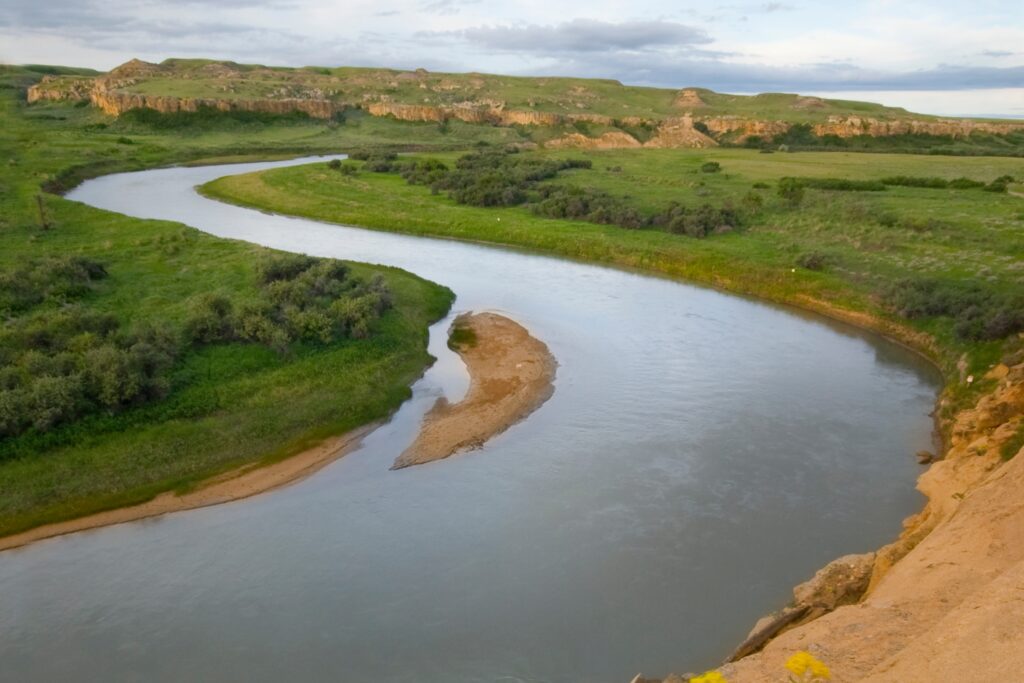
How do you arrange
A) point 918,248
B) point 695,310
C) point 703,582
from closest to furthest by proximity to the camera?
point 703,582 → point 695,310 → point 918,248

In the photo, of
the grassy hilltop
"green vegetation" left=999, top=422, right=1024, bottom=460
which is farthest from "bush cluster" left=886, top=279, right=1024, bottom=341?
"green vegetation" left=999, top=422, right=1024, bottom=460

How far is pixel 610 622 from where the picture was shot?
46.2 ft

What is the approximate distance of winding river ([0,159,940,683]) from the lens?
13.4m

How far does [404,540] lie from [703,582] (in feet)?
20.6

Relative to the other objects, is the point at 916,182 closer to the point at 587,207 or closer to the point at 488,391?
the point at 587,207

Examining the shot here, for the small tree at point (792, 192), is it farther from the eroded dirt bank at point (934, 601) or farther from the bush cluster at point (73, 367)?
the bush cluster at point (73, 367)

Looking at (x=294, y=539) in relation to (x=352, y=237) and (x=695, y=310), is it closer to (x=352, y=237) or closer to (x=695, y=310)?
(x=695, y=310)

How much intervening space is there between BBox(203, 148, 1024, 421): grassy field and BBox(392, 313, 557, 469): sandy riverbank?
12.5 m

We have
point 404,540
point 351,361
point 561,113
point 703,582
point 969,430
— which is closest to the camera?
point 703,582

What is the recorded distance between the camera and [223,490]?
18.5 meters

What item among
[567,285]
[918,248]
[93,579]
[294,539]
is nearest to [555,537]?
[294,539]

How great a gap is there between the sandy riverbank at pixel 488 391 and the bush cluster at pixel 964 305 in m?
A: 14.4

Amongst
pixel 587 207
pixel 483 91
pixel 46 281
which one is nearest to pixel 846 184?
pixel 587 207

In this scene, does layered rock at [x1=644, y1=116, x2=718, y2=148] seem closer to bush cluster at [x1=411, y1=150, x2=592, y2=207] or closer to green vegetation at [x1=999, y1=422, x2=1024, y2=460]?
bush cluster at [x1=411, y1=150, x2=592, y2=207]
